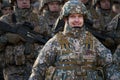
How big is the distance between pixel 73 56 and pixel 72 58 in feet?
0.10

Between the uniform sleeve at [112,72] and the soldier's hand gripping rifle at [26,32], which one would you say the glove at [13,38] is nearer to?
the soldier's hand gripping rifle at [26,32]

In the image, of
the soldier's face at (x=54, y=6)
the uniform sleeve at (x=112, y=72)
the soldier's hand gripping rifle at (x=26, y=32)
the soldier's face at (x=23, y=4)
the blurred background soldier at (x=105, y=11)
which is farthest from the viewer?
the blurred background soldier at (x=105, y=11)

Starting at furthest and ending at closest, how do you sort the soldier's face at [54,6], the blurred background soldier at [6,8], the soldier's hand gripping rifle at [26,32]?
the blurred background soldier at [6,8] < the soldier's face at [54,6] < the soldier's hand gripping rifle at [26,32]

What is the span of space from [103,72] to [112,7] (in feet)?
17.2

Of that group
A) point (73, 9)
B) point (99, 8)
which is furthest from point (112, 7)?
point (73, 9)

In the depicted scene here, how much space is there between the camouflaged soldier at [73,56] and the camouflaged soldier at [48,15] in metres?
3.53

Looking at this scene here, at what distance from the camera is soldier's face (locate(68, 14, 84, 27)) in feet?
25.9

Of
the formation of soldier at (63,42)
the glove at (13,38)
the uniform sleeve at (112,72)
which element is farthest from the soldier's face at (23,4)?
the uniform sleeve at (112,72)

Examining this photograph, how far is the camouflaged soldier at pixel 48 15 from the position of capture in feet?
37.6

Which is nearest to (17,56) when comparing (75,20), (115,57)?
(115,57)

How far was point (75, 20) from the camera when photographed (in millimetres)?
7906

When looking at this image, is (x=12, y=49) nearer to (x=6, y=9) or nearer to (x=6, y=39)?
(x=6, y=39)

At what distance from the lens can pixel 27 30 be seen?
11453 mm

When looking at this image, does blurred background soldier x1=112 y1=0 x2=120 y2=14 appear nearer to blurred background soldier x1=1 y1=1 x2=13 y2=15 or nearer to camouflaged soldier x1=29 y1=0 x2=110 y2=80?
blurred background soldier x1=1 y1=1 x2=13 y2=15
